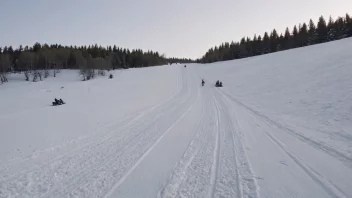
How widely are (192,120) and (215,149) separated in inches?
170

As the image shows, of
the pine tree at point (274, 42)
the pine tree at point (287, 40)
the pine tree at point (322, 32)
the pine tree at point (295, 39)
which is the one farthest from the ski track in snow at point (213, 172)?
the pine tree at point (274, 42)

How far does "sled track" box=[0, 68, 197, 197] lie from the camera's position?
14.2 ft

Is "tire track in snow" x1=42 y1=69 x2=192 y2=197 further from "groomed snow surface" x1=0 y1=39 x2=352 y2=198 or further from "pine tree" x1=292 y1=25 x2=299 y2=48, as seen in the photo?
"pine tree" x1=292 y1=25 x2=299 y2=48

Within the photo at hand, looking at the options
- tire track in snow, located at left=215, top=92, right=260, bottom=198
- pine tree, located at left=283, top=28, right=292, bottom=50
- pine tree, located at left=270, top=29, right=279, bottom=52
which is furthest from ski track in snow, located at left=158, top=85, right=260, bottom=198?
pine tree, located at left=270, top=29, right=279, bottom=52

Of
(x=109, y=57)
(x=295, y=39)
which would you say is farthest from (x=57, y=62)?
(x=295, y=39)

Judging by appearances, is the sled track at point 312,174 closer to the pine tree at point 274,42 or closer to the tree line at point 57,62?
the tree line at point 57,62

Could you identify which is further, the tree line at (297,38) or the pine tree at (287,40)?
the pine tree at (287,40)

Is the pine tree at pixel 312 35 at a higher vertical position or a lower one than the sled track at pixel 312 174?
higher

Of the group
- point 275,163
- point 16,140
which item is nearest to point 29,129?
point 16,140

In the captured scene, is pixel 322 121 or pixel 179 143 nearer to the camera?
pixel 179 143

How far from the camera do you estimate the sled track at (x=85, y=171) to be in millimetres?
4324

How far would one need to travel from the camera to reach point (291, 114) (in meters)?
12.0

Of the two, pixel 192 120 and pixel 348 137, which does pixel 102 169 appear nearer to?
pixel 192 120

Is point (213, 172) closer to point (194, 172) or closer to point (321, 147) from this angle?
point (194, 172)
